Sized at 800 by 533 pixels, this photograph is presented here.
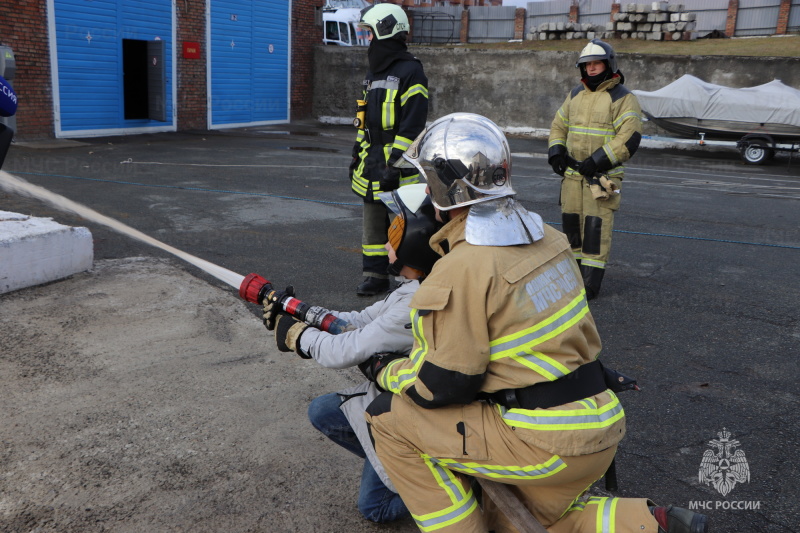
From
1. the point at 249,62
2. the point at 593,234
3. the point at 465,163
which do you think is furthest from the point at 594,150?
the point at 249,62

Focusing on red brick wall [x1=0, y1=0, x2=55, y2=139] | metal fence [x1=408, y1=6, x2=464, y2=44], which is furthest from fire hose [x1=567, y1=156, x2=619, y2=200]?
metal fence [x1=408, y1=6, x2=464, y2=44]

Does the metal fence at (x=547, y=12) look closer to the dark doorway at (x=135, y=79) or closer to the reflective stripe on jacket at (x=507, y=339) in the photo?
the dark doorway at (x=135, y=79)

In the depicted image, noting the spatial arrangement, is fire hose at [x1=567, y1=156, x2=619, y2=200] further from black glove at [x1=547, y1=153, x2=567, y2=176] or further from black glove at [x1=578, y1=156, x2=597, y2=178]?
black glove at [x1=547, y1=153, x2=567, y2=176]

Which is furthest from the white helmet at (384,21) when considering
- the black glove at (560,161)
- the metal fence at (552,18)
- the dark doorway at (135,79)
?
the metal fence at (552,18)

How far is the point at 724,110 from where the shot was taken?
54.1 ft

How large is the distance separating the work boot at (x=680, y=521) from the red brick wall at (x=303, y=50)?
23181mm

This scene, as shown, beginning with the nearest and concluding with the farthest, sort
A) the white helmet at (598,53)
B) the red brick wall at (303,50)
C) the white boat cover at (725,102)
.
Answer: the white helmet at (598,53) → the white boat cover at (725,102) → the red brick wall at (303,50)

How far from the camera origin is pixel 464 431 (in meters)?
2.17

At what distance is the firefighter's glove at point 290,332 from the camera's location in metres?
2.64

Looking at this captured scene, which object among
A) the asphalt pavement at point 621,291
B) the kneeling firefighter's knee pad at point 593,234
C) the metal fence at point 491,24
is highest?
the metal fence at point 491,24

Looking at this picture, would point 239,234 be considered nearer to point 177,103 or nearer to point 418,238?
point 418,238

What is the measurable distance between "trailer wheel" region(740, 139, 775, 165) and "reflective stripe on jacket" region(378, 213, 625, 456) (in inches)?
629

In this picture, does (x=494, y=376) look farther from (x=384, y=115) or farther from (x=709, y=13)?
(x=709, y=13)

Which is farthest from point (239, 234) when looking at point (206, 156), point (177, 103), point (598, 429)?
point (177, 103)
